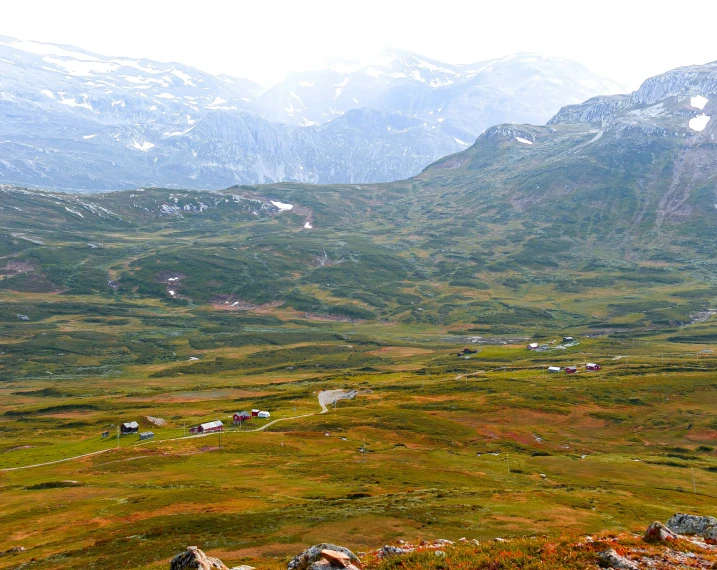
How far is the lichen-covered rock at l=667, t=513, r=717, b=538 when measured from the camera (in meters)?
40.8

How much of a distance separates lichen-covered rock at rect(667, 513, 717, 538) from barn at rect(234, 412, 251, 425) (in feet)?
366

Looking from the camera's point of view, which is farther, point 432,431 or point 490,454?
point 432,431

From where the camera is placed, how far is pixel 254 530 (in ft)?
193

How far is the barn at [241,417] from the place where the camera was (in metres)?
139

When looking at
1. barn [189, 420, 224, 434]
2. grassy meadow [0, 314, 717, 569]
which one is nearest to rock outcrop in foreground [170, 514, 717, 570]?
grassy meadow [0, 314, 717, 569]

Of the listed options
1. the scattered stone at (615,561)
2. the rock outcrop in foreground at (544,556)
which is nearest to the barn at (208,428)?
the rock outcrop in foreground at (544,556)

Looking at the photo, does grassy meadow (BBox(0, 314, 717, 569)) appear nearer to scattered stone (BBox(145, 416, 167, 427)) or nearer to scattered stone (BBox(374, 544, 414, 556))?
scattered stone (BBox(145, 416, 167, 427))

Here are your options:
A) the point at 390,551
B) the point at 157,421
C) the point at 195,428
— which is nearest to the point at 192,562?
the point at 390,551

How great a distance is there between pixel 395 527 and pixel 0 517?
54436 millimetres

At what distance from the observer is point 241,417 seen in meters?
142

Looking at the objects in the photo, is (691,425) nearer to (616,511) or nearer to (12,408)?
(616,511)

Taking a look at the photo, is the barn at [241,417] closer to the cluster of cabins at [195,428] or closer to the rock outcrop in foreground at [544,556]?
the cluster of cabins at [195,428]

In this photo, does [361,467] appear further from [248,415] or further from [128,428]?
[128,428]

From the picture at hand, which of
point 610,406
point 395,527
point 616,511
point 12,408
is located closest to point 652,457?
point 610,406
